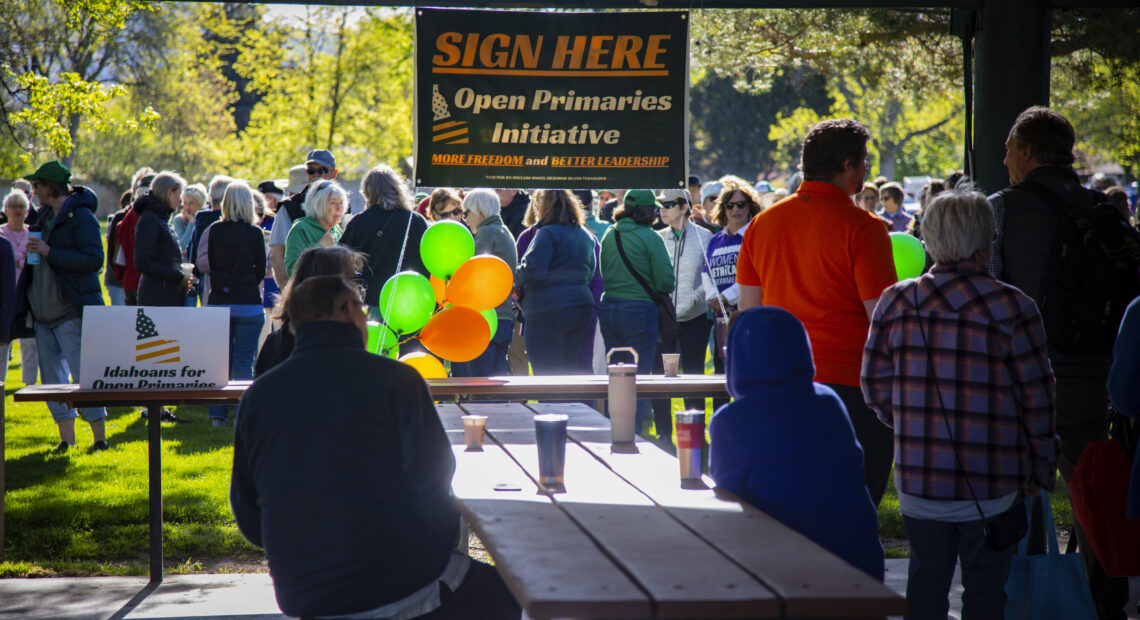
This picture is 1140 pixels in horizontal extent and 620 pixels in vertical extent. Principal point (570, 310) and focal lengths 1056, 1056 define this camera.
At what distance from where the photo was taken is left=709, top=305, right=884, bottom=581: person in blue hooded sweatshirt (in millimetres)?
2605

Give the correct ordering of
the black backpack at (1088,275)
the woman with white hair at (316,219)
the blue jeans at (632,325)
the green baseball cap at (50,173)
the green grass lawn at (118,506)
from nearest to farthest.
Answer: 1. the black backpack at (1088,275)
2. the green grass lawn at (118,506)
3. the woman with white hair at (316,219)
4. the blue jeans at (632,325)
5. the green baseball cap at (50,173)

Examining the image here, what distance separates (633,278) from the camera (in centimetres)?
730

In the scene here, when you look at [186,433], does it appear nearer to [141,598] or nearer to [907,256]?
[141,598]

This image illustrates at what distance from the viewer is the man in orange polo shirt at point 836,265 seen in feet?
12.1

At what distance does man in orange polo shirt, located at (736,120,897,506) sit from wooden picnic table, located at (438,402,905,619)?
2.43ft

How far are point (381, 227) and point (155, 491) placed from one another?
2.01 meters

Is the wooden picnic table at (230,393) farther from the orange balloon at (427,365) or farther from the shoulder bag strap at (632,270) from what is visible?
the shoulder bag strap at (632,270)

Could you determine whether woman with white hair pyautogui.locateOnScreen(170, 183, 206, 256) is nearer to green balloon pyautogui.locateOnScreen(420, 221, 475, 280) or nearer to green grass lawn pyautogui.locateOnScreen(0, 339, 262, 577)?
green grass lawn pyautogui.locateOnScreen(0, 339, 262, 577)

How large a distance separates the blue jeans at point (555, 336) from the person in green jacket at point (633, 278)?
0.35m

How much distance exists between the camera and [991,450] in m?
3.14

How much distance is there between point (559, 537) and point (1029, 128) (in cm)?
259

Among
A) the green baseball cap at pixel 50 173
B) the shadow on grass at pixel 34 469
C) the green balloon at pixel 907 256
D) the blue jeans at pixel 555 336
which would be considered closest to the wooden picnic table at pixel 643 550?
the green balloon at pixel 907 256

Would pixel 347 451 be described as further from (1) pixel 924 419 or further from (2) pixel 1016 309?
(2) pixel 1016 309

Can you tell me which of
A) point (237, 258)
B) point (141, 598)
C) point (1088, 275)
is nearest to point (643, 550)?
point (1088, 275)
